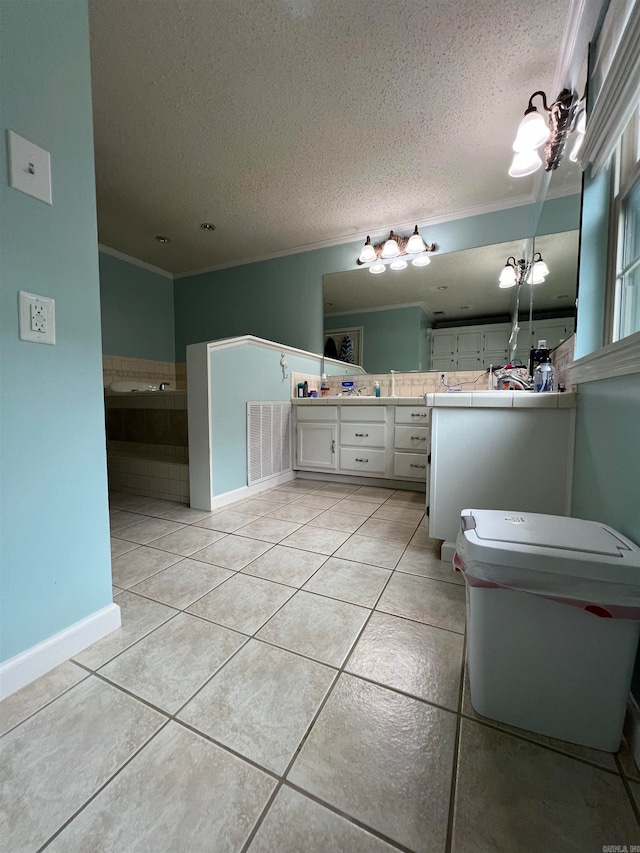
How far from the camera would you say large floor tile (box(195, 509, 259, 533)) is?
6.57 ft

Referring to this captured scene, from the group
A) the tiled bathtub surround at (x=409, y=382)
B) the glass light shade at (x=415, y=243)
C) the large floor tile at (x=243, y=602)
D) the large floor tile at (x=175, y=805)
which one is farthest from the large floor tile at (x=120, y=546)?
the glass light shade at (x=415, y=243)

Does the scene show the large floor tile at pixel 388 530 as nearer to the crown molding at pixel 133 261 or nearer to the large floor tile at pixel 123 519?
the large floor tile at pixel 123 519

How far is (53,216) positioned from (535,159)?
230cm

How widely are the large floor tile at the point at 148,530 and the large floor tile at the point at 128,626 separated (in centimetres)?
58

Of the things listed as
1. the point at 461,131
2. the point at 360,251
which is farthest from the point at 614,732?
the point at 360,251

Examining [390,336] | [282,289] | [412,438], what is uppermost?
→ [282,289]

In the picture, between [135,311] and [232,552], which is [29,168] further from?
[135,311]

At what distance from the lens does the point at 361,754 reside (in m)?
0.72

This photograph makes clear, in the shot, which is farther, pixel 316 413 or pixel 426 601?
pixel 316 413

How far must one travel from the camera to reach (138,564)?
5.14 ft

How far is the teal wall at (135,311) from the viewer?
3.53 m

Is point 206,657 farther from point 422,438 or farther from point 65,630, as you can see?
point 422,438

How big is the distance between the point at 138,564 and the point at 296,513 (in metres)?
0.98

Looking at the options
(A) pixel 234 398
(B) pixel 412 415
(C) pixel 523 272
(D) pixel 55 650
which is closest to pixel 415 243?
(C) pixel 523 272
